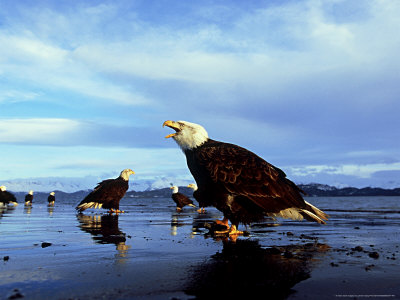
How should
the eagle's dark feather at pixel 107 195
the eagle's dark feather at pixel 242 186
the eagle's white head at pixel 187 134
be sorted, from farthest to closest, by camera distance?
the eagle's dark feather at pixel 107 195
the eagle's white head at pixel 187 134
the eagle's dark feather at pixel 242 186

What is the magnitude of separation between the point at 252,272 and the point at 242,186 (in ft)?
10.6

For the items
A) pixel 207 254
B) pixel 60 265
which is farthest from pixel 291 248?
pixel 60 265

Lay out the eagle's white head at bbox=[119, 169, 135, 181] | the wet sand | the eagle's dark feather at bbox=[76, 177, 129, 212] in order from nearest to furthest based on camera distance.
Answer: the wet sand → the eagle's dark feather at bbox=[76, 177, 129, 212] → the eagle's white head at bbox=[119, 169, 135, 181]

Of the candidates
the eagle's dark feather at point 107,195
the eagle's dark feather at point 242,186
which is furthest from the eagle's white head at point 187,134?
the eagle's dark feather at point 107,195

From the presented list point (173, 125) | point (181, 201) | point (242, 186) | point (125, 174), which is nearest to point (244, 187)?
point (242, 186)

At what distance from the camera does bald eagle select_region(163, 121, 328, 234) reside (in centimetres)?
720

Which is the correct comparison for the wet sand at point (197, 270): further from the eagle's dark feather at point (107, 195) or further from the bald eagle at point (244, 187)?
the eagle's dark feather at point (107, 195)

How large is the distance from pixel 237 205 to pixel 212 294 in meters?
4.23

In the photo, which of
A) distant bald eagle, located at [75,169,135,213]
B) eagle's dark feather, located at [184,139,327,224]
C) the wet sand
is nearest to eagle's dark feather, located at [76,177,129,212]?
distant bald eagle, located at [75,169,135,213]

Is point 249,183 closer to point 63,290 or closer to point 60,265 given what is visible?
point 60,265

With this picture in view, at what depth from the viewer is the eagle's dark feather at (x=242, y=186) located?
23.6 feet

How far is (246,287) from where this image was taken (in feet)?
11.1

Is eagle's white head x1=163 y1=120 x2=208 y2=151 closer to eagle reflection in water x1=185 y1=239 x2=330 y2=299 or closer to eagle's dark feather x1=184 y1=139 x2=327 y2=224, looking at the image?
eagle's dark feather x1=184 y1=139 x2=327 y2=224

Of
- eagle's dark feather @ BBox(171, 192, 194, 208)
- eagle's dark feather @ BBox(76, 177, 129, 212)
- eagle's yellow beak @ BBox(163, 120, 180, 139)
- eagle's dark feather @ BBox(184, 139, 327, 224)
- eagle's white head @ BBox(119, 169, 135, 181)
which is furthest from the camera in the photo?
eagle's dark feather @ BBox(171, 192, 194, 208)
